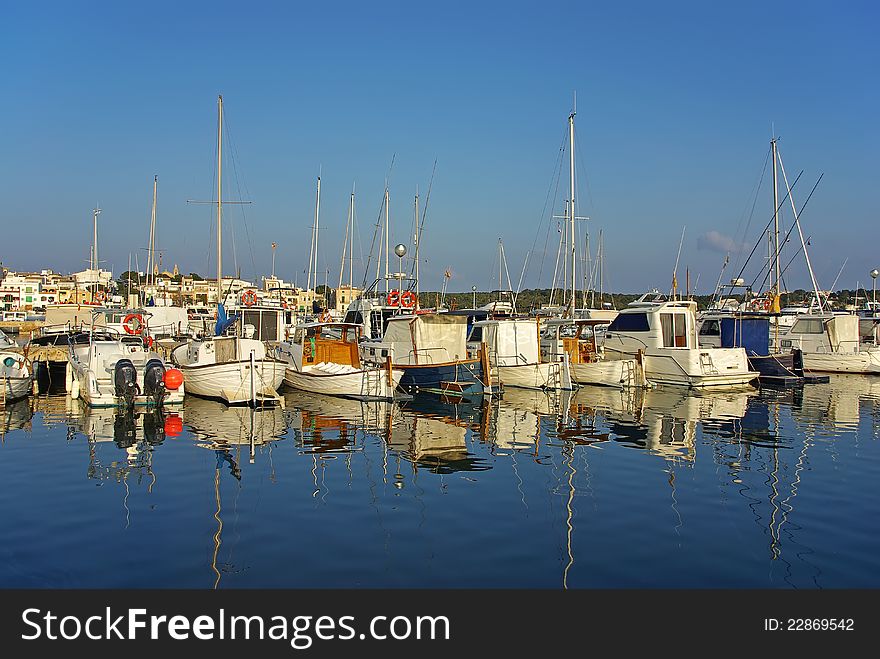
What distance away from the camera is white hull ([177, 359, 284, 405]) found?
83.7 feet

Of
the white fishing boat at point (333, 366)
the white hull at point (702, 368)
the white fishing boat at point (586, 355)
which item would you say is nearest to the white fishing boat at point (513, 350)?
the white fishing boat at point (586, 355)

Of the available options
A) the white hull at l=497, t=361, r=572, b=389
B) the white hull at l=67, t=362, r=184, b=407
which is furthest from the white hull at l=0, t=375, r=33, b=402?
the white hull at l=497, t=361, r=572, b=389

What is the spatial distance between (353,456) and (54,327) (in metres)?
33.8

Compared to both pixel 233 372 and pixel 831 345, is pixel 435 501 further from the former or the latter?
pixel 831 345

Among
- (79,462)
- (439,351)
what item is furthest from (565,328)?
(79,462)

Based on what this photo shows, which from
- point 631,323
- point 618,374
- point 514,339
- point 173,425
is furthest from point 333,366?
point 631,323

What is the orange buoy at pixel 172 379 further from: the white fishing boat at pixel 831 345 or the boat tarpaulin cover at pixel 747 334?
the white fishing boat at pixel 831 345

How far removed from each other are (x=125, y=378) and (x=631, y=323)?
71.9ft

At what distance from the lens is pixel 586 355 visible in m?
35.0

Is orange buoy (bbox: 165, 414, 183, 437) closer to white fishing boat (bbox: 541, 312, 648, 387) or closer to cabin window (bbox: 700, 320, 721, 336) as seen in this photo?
white fishing boat (bbox: 541, 312, 648, 387)

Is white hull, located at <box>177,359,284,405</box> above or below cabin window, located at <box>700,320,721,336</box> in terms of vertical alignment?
below

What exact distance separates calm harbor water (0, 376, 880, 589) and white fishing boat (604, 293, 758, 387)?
27.3 ft

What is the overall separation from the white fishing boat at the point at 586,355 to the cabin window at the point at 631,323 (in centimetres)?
151

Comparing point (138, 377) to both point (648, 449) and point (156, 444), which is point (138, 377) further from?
point (648, 449)
